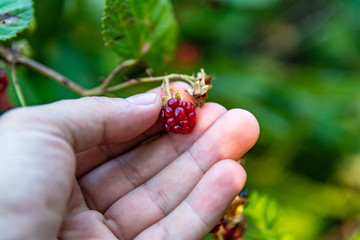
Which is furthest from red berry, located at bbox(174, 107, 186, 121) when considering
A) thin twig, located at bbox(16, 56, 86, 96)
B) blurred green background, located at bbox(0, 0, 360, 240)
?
blurred green background, located at bbox(0, 0, 360, 240)

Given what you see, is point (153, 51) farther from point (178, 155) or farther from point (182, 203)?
point (182, 203)

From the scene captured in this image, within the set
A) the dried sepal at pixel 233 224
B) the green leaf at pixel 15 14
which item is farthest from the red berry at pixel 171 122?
the green leaf at pixel 15 14

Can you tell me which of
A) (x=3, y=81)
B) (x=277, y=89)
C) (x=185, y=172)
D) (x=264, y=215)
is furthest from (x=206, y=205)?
(x=277, y=89)

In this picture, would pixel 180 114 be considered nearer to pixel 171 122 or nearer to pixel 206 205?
pixel 171 122

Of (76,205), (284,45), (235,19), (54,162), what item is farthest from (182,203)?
(284,45)

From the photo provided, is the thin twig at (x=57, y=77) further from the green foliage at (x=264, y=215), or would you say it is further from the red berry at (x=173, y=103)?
the green foliage at (x=264, y=215)
